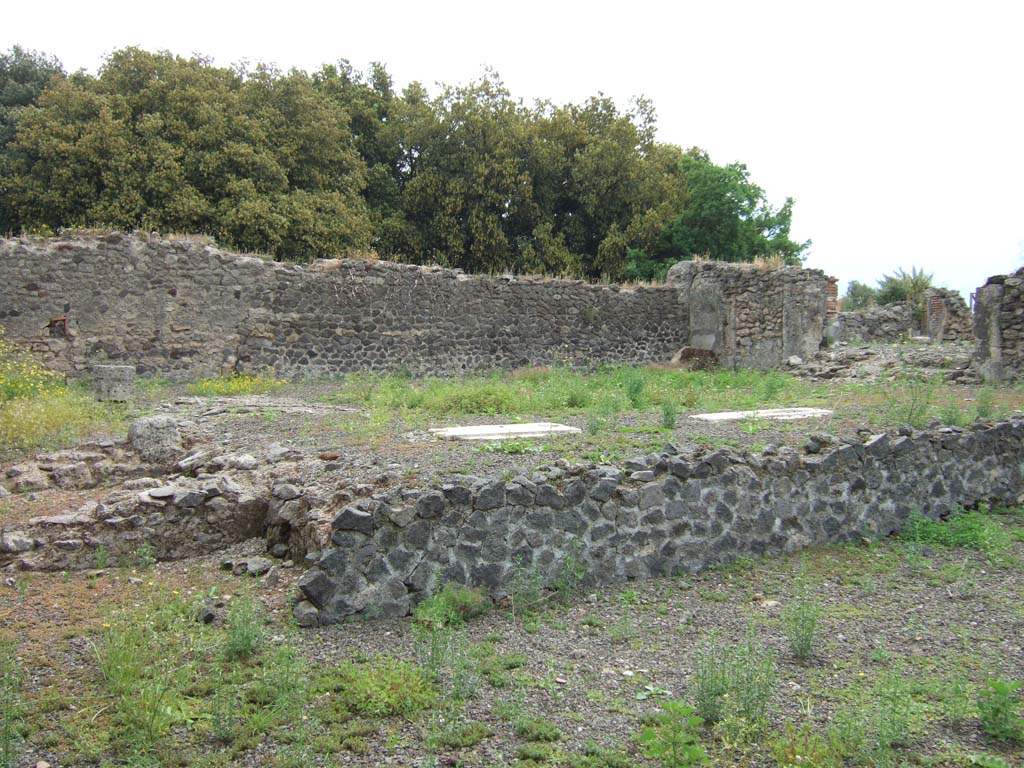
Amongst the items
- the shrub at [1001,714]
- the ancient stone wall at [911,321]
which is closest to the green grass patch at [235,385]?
the shrub at [1001,714]

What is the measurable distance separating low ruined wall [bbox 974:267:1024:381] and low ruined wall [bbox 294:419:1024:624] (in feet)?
20.5

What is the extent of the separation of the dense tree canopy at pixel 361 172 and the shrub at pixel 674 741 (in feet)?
57.2

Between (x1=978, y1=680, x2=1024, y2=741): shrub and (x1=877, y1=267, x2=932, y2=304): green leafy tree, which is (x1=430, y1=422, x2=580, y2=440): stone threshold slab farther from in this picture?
(x1=877, y1=267, x2=932, y2=304): green leafy tree

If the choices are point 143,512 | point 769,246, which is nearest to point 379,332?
point 143,512

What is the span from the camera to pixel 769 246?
25.5 m

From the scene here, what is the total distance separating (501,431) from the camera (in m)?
7.56

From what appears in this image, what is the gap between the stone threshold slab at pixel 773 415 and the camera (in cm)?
840

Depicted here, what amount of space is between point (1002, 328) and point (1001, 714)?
11237 millimetres

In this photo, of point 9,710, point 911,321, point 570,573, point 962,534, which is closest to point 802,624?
point 570,573

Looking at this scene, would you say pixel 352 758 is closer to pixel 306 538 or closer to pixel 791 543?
pixel 306 538

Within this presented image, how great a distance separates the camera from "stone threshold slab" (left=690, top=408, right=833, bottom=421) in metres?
8.40

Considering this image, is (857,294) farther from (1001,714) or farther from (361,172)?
(1001,714)

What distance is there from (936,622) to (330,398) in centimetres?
860

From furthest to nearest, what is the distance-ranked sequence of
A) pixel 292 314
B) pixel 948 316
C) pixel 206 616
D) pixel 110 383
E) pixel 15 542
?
pixel 948 316 → pixel 292 314 → pixel 110 383 → pixel 15 542 → pixel 206 616
